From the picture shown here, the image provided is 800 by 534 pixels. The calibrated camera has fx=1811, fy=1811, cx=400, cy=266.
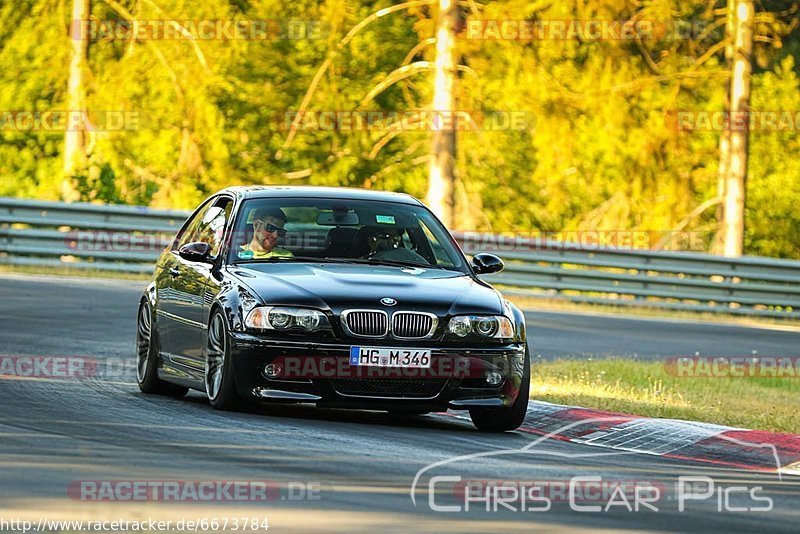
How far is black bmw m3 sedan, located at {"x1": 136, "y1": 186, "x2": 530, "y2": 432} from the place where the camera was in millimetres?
10750

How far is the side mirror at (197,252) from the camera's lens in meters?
11.9

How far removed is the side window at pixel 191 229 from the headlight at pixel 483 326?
9.50 ft

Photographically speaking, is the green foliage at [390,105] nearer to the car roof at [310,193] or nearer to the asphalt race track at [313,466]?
the car roof at [310,193]

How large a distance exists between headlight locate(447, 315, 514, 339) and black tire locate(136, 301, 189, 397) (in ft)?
8.60

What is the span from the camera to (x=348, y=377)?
422 inches

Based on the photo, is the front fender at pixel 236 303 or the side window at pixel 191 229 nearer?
the front fender at pixel 236 303

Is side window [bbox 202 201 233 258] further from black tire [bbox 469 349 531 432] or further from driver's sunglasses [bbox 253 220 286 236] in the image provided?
black tire [bbox 469 349 531 432]

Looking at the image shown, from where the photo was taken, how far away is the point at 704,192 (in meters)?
46.1

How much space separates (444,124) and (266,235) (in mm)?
19114

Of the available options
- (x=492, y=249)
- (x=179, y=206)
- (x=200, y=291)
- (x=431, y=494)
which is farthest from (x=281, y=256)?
(x=179, y=206)

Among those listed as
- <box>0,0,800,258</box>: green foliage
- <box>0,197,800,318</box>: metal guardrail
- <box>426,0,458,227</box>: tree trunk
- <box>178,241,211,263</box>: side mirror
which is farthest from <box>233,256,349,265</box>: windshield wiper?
<box>0,0,800,258</box>: green foliage

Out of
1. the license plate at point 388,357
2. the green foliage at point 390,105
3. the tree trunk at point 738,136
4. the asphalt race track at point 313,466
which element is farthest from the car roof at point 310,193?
the tree trunk at point 738,136

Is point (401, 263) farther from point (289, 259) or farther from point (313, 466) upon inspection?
point (313, 466)

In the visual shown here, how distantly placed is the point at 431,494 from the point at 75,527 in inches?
73.0
